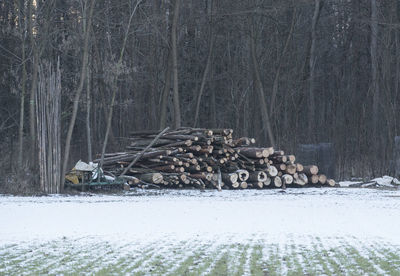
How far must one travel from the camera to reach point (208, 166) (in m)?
17.7

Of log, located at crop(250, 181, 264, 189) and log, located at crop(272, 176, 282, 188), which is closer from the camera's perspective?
log, located at crop(250, 181, 264, 189)

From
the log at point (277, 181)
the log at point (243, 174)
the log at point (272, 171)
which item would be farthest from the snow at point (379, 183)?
the log at point (243, 174)

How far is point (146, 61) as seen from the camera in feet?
91.6

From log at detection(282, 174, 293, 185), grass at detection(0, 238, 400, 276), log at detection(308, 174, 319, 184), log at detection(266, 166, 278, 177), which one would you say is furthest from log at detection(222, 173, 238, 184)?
grass at detection(0, 238, 400, 276)

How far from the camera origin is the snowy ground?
5.95 m

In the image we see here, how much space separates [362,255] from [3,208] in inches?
282

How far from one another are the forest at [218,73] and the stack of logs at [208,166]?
2855mm

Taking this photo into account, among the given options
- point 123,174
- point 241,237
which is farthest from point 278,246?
point 123,174

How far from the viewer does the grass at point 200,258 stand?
571 centimetres

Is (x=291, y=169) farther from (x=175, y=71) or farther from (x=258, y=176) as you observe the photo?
(x=175, y=71)

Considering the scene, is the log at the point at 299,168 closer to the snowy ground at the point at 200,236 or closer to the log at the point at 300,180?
the log at the point at 300,180

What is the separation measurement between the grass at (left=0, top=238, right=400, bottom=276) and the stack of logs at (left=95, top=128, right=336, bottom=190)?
9.79 meters

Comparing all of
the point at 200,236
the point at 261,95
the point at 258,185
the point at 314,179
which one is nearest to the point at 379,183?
the point at 314,179

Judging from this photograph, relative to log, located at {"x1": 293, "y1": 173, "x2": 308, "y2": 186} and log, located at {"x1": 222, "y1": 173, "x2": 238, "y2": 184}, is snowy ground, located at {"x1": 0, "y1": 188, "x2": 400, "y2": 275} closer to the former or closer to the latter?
log, located at {"x1": 222, "y1": 173, "x2": 238, "y2": 184}
